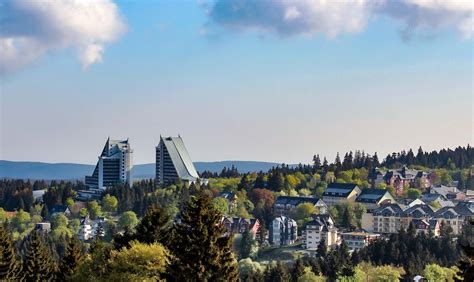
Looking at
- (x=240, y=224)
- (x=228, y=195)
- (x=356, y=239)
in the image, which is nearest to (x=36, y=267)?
(x=356, y=239)

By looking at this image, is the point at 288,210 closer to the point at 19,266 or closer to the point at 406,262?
the point at 406,262

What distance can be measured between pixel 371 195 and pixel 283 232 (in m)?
22.2

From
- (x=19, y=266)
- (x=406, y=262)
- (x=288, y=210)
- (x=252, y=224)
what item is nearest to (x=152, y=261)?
(x=19, y=266)

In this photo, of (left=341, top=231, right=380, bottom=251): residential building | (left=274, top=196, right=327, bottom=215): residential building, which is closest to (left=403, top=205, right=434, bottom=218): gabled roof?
(left=341, top=231, right=380, bottom=251): residential building

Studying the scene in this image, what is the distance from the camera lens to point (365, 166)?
125750 mm

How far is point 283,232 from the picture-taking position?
82000 millimetres

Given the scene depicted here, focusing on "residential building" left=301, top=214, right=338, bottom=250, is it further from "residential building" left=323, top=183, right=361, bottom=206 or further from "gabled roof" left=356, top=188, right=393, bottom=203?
"residential building" left=323, top=183, right=361, bottom=206

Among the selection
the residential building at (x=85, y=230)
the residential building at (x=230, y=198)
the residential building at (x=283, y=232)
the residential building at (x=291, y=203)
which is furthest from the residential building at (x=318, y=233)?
the residential building at (x=85, y=230)

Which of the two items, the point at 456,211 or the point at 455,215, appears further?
the point at 456,211

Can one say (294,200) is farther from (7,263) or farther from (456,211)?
(7,263)

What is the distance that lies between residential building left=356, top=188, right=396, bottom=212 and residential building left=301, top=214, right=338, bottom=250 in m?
18.2

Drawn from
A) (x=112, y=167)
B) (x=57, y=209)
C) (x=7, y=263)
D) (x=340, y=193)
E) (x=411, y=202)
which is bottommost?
(x=7, y=263)

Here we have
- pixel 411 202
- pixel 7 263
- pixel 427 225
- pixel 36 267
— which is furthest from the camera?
pixel 411 202

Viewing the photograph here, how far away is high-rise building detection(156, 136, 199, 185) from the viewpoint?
13888 cm
